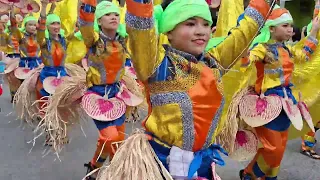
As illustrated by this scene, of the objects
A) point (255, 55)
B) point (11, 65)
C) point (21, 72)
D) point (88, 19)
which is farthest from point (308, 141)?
point (11, 65)

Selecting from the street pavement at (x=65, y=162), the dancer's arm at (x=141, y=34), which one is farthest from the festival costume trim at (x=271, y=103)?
the dancer's arm at (x=141, y=34)

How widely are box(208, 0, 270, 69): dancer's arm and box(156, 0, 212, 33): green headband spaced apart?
169mm

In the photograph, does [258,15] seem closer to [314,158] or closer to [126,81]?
[126,81]

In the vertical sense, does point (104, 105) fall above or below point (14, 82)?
above

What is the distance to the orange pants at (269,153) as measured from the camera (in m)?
3.80

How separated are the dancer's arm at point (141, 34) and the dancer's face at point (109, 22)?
2.15 m

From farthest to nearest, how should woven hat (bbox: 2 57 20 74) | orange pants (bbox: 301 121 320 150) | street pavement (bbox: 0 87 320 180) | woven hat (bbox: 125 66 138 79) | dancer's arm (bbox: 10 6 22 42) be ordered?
woven hat (bbox: 2 57 20 74)
dancer's arm (bbox: 10 6 22 42)
orange pants (bbox: 301 121 320 150)
woven hat (bbox: 125 66 138 79)
street pavement (bbox: 0 87 320 180)

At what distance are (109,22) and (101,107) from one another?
0.74m

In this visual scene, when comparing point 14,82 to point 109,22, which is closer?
point 109,22

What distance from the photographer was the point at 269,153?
3822mm

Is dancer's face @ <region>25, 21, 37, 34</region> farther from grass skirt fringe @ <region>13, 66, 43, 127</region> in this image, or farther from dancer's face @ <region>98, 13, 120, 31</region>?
dancer's face @ <region>98, 13, 120, 31</region>

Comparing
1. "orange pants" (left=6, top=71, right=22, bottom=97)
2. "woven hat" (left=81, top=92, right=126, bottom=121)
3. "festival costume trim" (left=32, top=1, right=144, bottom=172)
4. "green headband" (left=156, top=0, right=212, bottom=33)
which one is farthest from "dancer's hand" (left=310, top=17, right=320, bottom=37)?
"orange pants" (left=6, top=71, right=22, bottom=97)

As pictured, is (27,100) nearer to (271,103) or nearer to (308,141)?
(271,103)

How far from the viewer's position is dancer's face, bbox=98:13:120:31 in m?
4.12
